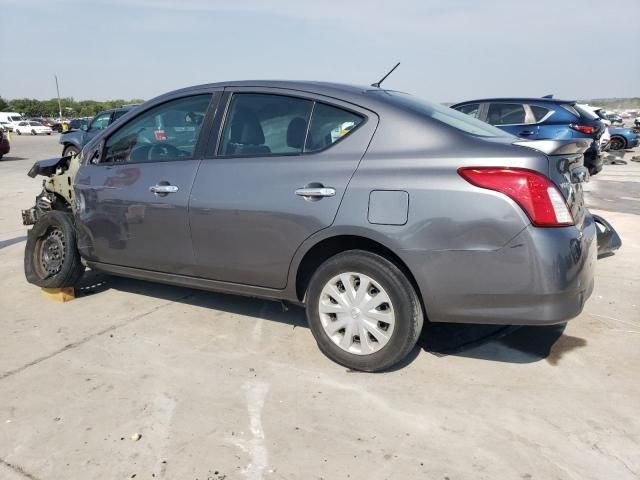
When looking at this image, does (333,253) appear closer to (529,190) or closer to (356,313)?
(356,313)

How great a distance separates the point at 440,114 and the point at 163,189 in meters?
1.89

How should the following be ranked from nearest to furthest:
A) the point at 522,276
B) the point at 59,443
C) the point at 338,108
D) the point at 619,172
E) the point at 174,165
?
the point at 59,443 → the point at 522,276 → the point at 338,108 → the point at 174,165 → the point at 619,172

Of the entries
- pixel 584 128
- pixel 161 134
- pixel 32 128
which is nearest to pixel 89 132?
pixel 161 134

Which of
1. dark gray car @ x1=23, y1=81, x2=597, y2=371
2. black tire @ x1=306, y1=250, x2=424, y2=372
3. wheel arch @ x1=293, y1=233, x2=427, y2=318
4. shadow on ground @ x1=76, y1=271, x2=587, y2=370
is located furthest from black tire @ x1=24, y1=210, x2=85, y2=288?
black tire @ x1=306, y1=250, x2=424, y2=372

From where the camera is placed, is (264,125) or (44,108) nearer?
(264,125)

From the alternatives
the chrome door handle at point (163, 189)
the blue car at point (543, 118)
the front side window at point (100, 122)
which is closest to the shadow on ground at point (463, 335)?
the chrome door handle at point (163, 189)

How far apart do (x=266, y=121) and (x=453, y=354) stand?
1.92 meters

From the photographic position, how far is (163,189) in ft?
12.0

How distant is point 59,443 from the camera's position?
2.54m

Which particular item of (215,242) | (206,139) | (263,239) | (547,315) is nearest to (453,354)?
(547,315)

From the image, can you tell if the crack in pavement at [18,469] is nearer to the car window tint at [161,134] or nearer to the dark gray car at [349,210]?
the dark gray car at [349,210]

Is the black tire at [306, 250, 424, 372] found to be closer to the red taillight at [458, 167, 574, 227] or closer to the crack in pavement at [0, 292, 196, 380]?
the red taillight at [458, 167, 574, 227]

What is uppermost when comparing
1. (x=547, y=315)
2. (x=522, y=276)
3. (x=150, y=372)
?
(x=522, y=276)

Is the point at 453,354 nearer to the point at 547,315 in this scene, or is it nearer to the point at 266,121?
the point at 547,315
